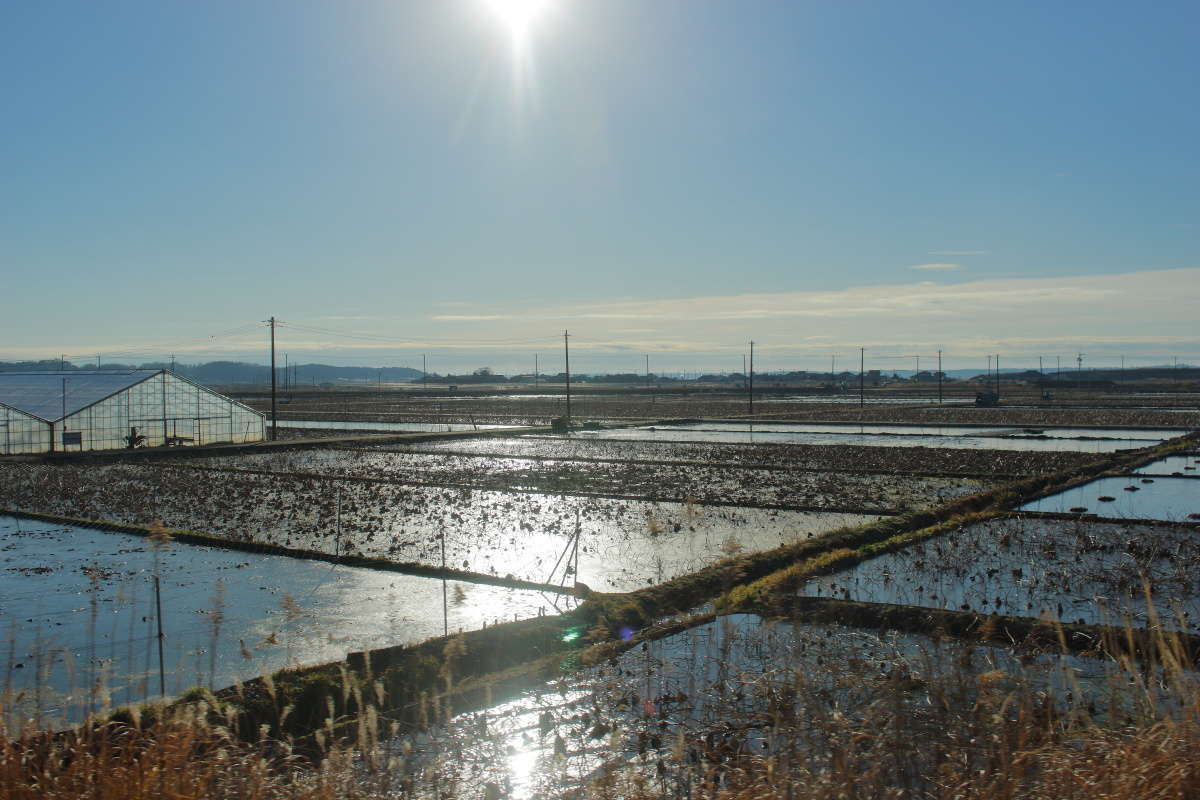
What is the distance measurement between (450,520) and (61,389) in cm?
2375

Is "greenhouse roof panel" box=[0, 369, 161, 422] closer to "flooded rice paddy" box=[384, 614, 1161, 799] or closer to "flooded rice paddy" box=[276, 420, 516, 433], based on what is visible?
"flooded rice paddy" box=[276, 420, 516, 433]

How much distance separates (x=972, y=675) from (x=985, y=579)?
443 cm

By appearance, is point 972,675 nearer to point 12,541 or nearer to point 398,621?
point 398,621

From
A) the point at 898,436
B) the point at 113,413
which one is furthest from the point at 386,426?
the point at 898,436

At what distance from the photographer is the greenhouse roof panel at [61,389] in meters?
31.3

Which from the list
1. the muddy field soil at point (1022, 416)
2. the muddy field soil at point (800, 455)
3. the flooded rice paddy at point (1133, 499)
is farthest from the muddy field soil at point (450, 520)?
the muddy field soil at point (1022, 416)

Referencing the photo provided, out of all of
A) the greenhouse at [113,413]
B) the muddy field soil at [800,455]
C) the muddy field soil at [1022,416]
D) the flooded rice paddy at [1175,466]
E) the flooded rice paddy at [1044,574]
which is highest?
the greenhouse at [113,413]

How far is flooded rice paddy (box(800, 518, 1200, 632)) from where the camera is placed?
9.22 m

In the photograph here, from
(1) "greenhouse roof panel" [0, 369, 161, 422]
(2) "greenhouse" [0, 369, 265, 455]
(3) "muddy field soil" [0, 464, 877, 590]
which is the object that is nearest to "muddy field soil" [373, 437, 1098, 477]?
(2) "greenhouse" [0, 369, 265, 455]

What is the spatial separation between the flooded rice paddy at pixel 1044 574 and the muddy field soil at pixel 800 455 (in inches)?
368

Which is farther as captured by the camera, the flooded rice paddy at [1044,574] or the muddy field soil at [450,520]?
the muddy field soil at [450,520]

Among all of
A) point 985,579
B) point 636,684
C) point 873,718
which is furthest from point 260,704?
point 985,579

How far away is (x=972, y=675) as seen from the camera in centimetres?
657

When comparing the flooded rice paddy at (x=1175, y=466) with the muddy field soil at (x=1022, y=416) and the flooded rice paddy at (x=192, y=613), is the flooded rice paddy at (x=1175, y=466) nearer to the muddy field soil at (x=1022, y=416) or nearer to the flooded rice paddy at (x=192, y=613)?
the muddy field soil at (x=1022, y=416)
